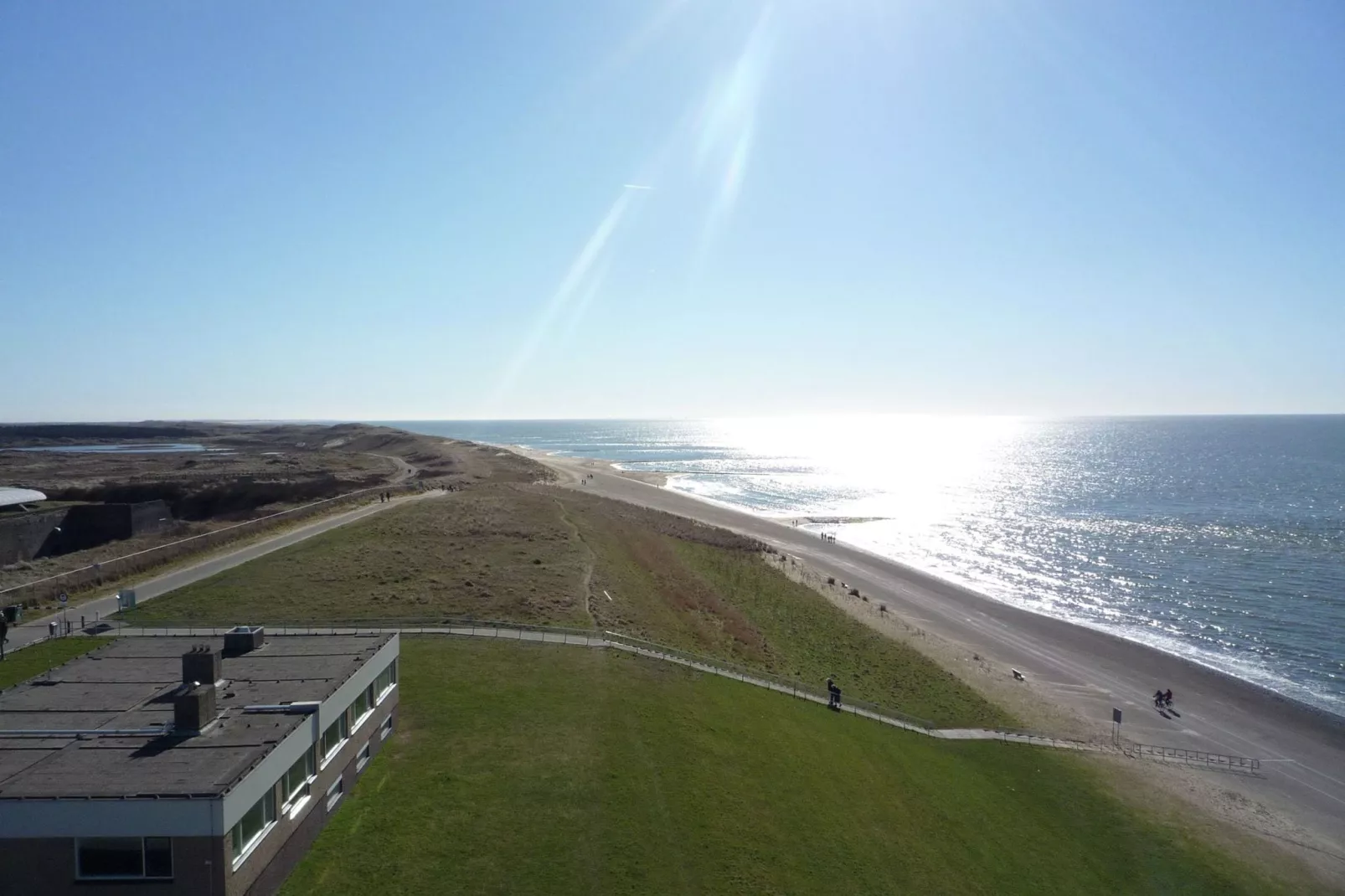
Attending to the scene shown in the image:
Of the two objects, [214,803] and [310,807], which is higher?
[214,803]

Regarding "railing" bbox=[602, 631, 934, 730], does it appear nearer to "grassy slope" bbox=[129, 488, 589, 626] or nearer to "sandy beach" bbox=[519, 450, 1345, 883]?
"grassy slope" bbox=[129, 488, 589, 626]

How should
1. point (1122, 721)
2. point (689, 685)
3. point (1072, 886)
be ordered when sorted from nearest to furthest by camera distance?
point (1072, 886) → point (689, 685) → point (1122, 721)

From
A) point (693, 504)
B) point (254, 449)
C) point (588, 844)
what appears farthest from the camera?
point (254, 449)

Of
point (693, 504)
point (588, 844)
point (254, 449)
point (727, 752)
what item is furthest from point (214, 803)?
point (254, 449)

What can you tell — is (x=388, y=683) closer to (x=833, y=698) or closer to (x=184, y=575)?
(x=833, y=698)

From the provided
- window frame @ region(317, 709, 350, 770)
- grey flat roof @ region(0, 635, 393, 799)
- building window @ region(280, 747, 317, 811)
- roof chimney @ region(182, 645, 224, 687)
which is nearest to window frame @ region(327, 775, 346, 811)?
window frame @ region(317, 709, 350, 770)

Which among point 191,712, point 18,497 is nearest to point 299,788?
point 191,712

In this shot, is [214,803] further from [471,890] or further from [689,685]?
[689,685]
